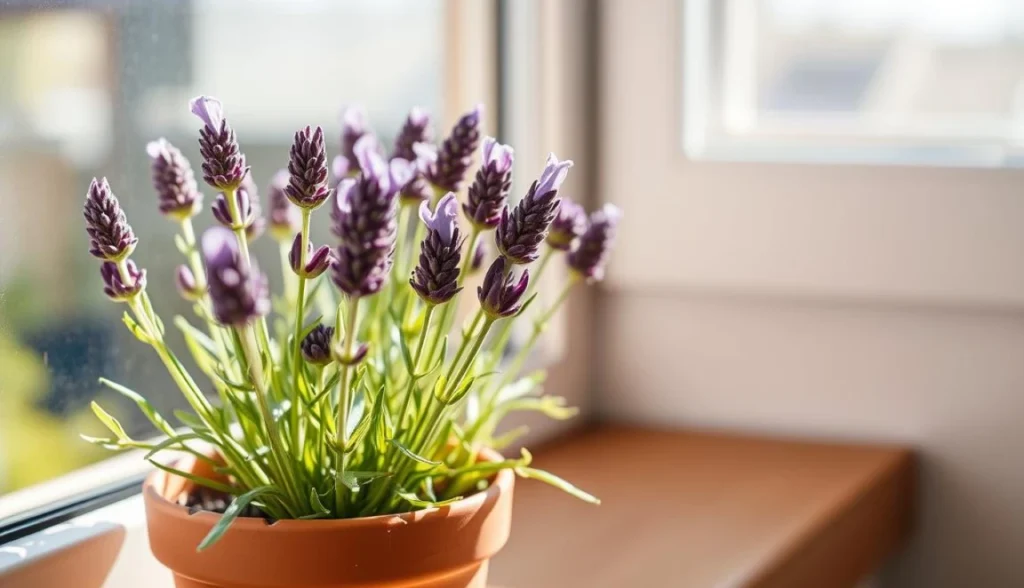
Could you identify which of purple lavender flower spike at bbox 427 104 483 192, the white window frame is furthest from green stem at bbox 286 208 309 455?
the white window frame

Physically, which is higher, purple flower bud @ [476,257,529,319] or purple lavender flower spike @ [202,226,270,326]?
purple lavender flower spike @ [202,226,270,326]

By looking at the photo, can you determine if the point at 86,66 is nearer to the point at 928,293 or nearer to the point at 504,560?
the point at 504,560

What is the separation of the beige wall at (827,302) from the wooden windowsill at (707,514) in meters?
0.04

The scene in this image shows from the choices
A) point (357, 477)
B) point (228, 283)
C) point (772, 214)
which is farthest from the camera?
point (772, 214)

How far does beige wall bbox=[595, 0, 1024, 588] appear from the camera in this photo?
1022mm

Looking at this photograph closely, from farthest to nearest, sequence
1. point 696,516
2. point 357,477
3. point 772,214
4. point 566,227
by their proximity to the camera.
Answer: point 772,214, point 696,516, point 566,227, point 357,477

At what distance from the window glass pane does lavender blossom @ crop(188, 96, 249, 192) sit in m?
0.19

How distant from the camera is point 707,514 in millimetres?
896

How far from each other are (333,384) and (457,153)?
0.14 meters

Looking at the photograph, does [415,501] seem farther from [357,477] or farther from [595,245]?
[595,245]

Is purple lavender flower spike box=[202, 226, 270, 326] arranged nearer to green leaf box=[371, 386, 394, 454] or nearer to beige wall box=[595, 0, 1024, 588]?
green leaf box=[371, 386, 394, 454]

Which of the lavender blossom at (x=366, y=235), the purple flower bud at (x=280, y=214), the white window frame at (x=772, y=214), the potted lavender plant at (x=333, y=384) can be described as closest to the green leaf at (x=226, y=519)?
the potted lavender plant at (x=333, y=384)

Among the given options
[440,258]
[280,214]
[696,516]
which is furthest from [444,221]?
[696,516]

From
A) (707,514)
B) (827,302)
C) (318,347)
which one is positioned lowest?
(707,514)
